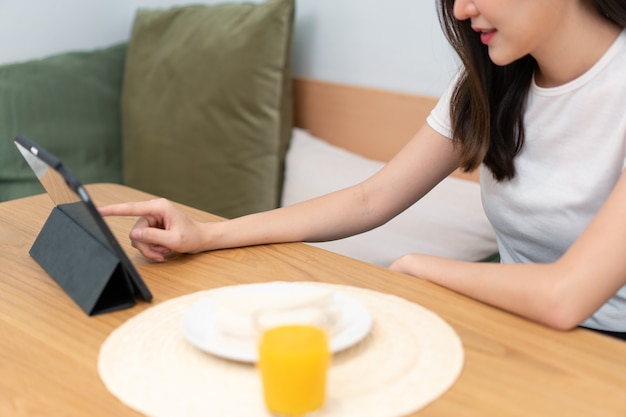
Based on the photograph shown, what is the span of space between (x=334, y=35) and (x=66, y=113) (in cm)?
84

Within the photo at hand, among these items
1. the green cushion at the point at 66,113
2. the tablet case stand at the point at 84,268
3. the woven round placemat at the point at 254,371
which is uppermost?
the woven round placemat at the point at 254,371

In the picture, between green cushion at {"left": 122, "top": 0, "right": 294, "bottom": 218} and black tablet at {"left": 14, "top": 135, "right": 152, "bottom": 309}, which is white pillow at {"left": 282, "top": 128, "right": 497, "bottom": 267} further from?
black tablet at {"left": 14, "top": 135, "right": 152, "bottom": 309}

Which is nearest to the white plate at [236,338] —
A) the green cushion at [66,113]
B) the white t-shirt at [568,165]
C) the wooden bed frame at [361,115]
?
the white t-shirt at [568,165]

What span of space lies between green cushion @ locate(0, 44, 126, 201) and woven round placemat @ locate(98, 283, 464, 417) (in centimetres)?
151

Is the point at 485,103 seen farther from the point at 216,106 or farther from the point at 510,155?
the point at 216,106

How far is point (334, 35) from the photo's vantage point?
2242mm

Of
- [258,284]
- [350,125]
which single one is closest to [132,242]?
[258,284]

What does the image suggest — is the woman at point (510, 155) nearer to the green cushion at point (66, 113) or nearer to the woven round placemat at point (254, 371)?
the woven round placemat at point (254, 371)

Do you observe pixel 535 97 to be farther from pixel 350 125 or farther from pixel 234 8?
pixel 234 8

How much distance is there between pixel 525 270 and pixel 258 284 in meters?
0.33

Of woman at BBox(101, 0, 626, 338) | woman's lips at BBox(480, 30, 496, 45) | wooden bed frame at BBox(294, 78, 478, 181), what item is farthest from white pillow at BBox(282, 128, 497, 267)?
woman's lips at BBox(480, 30, 496, 45)

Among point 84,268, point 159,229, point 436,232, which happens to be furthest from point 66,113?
point 84,268

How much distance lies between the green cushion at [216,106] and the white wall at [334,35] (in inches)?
6.0

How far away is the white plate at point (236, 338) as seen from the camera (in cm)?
76
